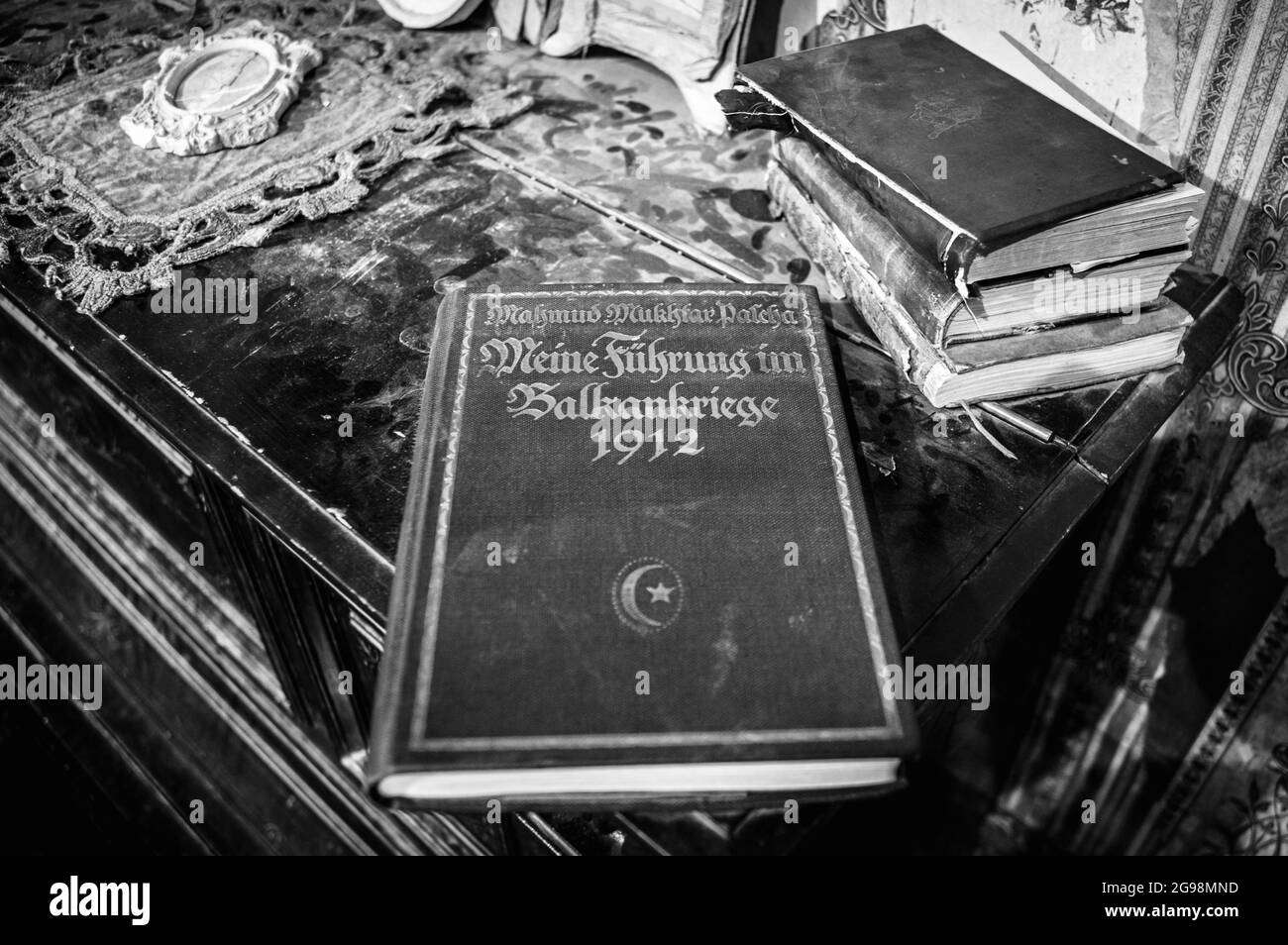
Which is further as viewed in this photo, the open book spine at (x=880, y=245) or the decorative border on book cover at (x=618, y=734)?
the open book spine at (x=880, y=245)

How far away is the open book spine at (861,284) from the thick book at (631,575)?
0.34 ft

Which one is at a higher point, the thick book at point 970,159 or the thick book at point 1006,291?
the thick book at point 970,159

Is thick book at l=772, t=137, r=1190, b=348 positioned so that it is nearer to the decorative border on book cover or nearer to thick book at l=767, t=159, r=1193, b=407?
thick book at l=767, t=159, r=1193, b=407

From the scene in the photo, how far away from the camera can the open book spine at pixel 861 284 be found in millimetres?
1011

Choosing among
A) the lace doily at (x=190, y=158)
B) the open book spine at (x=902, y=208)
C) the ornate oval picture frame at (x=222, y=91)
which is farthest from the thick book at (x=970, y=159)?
the ornate oval picture frame at (x=222, y=91)

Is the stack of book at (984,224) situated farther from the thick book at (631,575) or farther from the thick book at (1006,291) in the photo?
the thick book at (631,575)

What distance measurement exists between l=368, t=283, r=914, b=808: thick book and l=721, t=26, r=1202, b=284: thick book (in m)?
0.18

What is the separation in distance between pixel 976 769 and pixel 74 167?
1.98 m

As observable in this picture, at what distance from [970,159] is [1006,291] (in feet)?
0.53

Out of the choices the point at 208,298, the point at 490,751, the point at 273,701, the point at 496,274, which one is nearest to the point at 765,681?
the point at 490,751

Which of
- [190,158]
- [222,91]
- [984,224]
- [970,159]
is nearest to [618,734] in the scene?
[984,224]

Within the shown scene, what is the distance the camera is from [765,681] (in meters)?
0.72

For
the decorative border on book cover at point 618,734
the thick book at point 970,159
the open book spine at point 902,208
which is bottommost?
the decorative border on book cover at point 618,734
